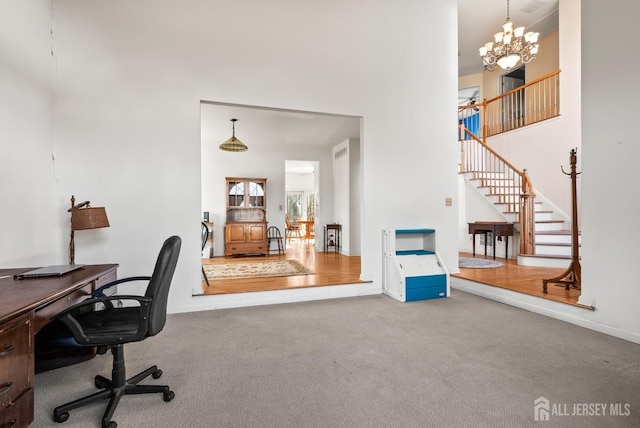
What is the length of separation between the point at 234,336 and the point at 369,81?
3.70 meters

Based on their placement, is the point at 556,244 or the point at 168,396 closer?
the point at 168,396

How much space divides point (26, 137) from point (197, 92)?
1660mm

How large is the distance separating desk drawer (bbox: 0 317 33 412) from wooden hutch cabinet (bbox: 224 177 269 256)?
19.4 feet

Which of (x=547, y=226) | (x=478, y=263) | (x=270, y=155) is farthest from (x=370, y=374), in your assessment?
(x=270, y=155)

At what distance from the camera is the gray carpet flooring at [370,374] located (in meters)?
1.69

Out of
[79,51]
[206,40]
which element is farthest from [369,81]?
[79,51]

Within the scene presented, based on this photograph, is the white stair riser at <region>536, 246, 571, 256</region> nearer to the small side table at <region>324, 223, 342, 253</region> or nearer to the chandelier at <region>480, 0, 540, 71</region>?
the chandelier at <region>480, 0, 540, 71</region>

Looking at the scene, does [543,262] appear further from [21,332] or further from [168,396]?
[21,332]

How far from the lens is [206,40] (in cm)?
365

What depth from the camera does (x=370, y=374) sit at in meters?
2.12

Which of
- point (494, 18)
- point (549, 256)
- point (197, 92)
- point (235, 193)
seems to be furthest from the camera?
point (235, 193)

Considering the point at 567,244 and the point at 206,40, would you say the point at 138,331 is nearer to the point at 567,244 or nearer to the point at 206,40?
the point at 206,40

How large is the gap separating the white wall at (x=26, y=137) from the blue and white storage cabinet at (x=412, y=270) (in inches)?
153

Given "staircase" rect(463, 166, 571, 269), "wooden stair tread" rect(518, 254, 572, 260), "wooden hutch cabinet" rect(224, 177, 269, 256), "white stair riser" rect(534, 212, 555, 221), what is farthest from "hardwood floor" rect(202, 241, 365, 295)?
"white stair riser" rect(534, 212, 555, 221)
